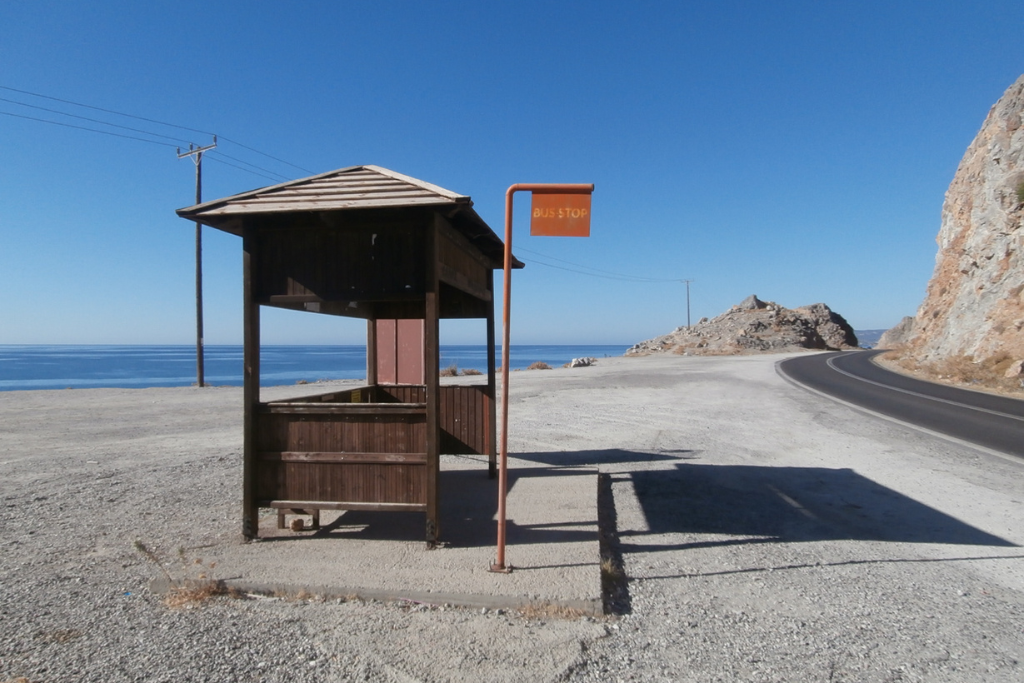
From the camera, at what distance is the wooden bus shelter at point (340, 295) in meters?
5.32

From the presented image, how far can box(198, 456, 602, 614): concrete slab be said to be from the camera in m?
4.42

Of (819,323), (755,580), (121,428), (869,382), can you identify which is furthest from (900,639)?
(819,323)

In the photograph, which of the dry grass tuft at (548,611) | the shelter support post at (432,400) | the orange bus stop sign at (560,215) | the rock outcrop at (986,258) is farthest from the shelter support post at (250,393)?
the rock outcrop at (986,258)

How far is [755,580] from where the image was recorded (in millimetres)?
4922

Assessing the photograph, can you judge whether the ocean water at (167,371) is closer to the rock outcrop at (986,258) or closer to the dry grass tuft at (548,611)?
the rock outcrop at (986,258)

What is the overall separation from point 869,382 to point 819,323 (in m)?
55.6

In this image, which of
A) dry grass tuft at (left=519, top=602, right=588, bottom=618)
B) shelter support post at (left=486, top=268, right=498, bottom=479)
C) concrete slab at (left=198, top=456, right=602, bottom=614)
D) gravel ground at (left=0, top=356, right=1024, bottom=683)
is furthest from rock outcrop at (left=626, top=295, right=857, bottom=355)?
dry grass tuft at (left=519, top=602, right=588, bottom=618)

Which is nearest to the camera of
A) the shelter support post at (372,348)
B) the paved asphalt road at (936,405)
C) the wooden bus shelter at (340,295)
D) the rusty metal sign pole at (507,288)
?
the rusty metal sign pole at (507,288)

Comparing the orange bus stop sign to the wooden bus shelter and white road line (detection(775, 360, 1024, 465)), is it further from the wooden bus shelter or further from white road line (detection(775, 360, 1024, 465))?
white road line (detection(775, 360, 1024, 465))

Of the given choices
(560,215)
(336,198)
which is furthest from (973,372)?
(336,198)

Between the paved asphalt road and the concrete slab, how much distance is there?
26.1 ft

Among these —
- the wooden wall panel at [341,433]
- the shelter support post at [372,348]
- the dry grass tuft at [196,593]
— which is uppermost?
the shelter support post at [372,348]

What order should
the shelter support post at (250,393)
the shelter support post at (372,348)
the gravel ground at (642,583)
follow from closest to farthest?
the gravel ground at (642,583), the shelter support post at (250,393), the shelter support post at (372,348)

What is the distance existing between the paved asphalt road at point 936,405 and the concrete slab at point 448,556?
7.94 metres
